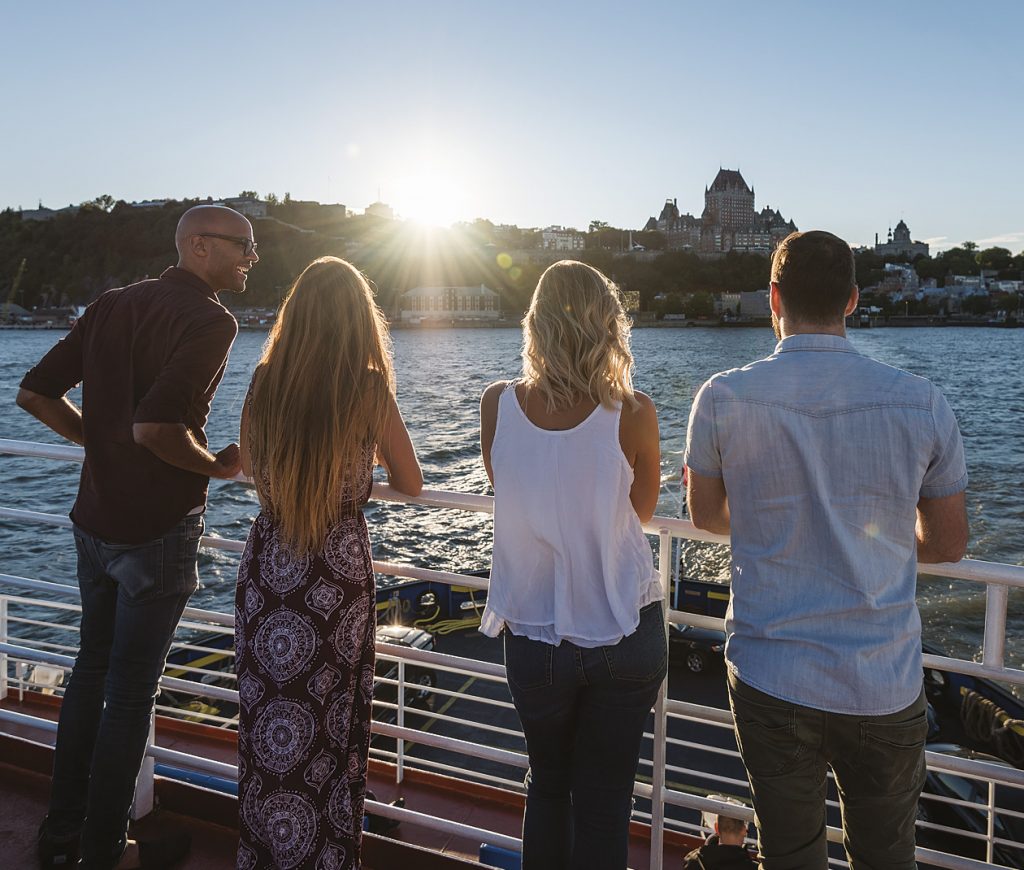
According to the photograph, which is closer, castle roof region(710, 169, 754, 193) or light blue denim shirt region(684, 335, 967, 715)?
light blue denim shirt region(684, 335, 967, 715)

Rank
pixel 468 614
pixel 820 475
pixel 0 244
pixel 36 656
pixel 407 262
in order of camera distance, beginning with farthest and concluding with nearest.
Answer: pixel 407 262 → pixel 0 244 → pixel 468 614 → pixel 36 656 → pixel 820 475

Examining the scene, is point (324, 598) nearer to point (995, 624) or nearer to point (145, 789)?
point (145, 789)

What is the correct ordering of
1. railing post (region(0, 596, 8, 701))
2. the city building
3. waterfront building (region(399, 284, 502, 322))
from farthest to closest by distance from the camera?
the city building, waterfront building (region(399, 284, 502, 322)), railing post (region(0, 596, 8, 701))

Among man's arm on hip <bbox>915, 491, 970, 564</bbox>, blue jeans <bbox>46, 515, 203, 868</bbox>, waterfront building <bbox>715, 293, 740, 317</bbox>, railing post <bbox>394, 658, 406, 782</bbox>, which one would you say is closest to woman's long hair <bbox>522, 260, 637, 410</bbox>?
man's arm on hip <bbox>915, 491, 970, 564</bbox>

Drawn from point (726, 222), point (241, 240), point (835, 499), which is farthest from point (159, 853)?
point (726, 222)

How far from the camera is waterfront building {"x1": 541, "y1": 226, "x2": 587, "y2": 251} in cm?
14412

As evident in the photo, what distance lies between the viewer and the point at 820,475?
1.20 metres

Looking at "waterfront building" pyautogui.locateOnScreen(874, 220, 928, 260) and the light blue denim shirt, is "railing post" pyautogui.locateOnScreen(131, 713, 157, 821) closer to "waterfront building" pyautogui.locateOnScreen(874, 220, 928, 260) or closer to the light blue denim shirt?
the light blue denim shirt

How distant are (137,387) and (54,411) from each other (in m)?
0.31

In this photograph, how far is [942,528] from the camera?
4.17 feet

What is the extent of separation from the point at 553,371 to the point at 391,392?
315 mm

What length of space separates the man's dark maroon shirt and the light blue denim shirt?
933 mm

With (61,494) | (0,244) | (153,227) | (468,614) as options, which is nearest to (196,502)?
(468,614)

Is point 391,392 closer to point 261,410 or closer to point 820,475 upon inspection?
point 261,410
